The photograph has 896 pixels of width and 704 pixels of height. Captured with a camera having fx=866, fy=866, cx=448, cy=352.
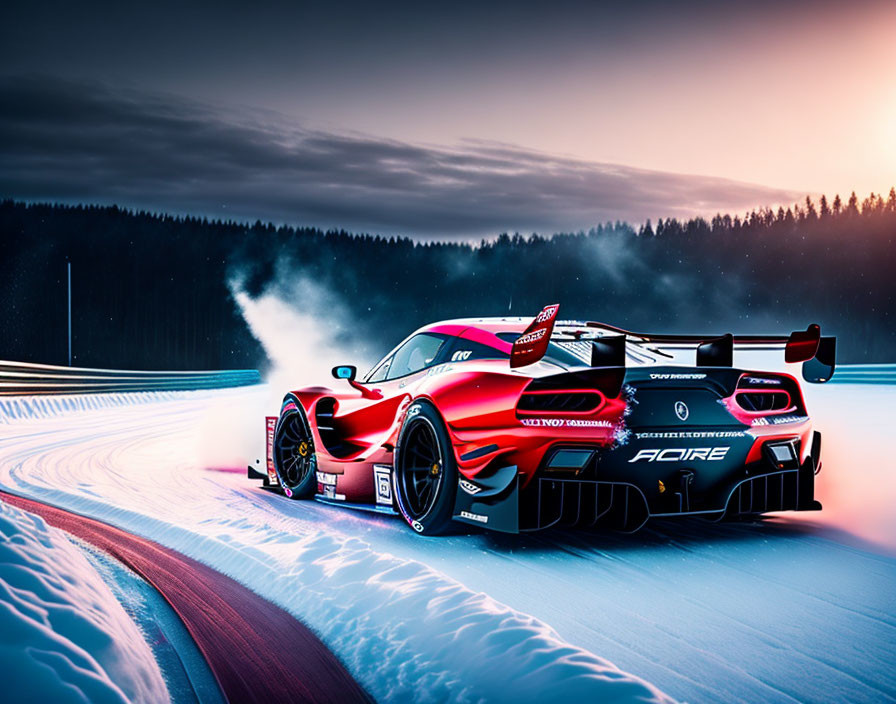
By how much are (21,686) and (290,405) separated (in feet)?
14.6

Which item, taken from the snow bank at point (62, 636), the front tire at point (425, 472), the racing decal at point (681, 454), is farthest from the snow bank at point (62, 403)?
the racing decal at point (681, 454)

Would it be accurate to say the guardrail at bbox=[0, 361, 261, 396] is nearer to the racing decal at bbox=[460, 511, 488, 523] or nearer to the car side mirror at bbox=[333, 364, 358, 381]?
the car side mirror at bbox=[333, 364, 358, 381]

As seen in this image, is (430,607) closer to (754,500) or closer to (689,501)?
(689,501)

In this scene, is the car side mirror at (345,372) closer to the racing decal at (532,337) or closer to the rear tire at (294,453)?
the rear tire at (294,453)

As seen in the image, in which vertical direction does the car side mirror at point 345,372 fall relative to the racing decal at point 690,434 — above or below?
above

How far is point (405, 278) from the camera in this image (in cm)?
10044

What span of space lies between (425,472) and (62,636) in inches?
99.1

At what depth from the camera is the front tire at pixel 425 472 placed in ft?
15.4

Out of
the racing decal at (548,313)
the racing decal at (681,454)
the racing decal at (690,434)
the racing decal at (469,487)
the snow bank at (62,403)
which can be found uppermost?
the racing decal at (548,313)

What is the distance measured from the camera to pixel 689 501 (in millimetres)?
4457

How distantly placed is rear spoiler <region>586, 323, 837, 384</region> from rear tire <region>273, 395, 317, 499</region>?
2683 millimetres

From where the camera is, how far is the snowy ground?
2.79m

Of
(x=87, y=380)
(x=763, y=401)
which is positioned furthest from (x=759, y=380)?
(x=87, y=380)

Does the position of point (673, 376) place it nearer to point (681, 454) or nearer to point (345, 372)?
point (681, 454)
